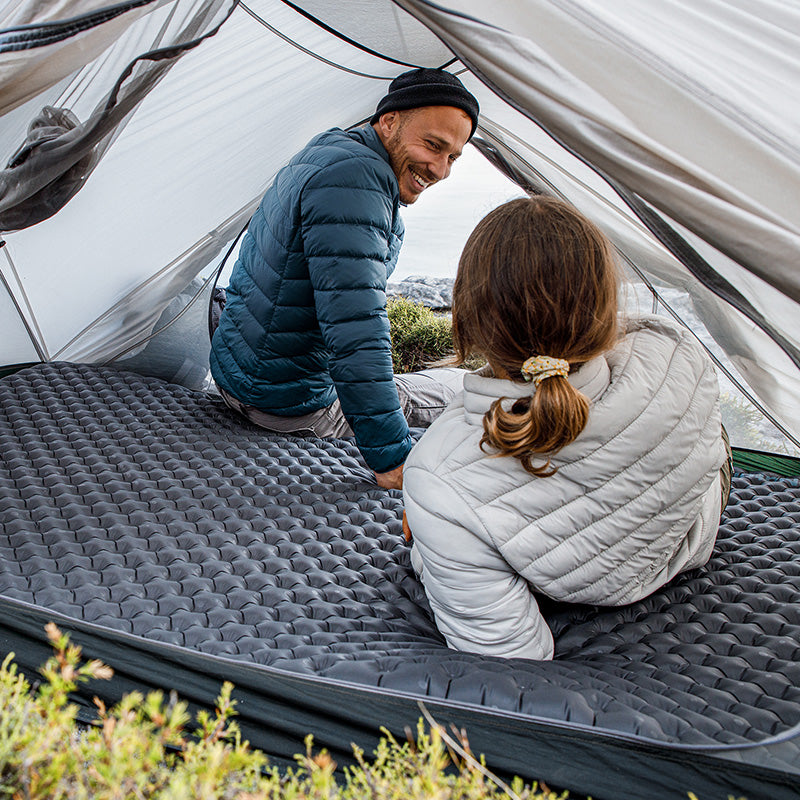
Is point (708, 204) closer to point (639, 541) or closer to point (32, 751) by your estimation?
point (639, 541)

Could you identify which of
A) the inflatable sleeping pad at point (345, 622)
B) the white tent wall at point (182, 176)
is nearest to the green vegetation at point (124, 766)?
the inflatable sleeping pad at point (345, 622)

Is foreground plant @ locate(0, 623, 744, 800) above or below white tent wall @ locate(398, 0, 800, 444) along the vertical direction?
below

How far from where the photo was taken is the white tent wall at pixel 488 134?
1.12m

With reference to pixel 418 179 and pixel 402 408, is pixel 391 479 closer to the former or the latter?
pixel 402 408

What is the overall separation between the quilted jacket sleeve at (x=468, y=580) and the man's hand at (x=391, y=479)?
67 cm

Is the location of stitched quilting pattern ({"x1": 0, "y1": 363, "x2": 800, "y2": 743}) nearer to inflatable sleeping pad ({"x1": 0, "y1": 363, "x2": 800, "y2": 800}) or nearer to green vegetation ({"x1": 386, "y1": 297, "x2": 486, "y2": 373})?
inflatable sleeping pad ({"x1": 0, "y1": 363, "x2": 800, "y2": 800})

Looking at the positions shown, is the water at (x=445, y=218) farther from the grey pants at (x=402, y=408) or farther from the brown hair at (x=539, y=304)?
the brown hair at (x=539, y=304)

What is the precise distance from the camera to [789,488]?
2.02m

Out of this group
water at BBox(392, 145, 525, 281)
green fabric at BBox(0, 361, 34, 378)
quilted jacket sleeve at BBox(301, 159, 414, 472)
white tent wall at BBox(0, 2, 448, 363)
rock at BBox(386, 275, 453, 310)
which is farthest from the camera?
rock at BBox(386, 275, 453, 310)

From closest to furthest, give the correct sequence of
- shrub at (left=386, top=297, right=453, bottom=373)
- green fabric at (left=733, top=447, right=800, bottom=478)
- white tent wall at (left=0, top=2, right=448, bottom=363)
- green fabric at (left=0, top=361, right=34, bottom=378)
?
green fabric at (left=733, top=447, right=800, bottom=478), white tent wall at (left=0, top=2, right=448, bottom=363), green fabric at (left=0, top=361, right=34, bottom=378), shrub at (left=386, top=297, right=453, bottom=373)

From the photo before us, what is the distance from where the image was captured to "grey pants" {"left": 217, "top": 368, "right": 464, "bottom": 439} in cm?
226

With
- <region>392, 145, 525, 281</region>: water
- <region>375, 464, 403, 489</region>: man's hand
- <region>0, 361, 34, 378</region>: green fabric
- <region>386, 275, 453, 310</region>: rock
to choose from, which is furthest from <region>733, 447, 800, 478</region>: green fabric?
<region>0, 361, 34, 378</region>: green fabric

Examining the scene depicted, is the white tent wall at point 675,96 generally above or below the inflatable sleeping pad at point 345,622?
above

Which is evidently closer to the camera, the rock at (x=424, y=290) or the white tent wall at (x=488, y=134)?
the white tent wall at (x=488, y=134)
